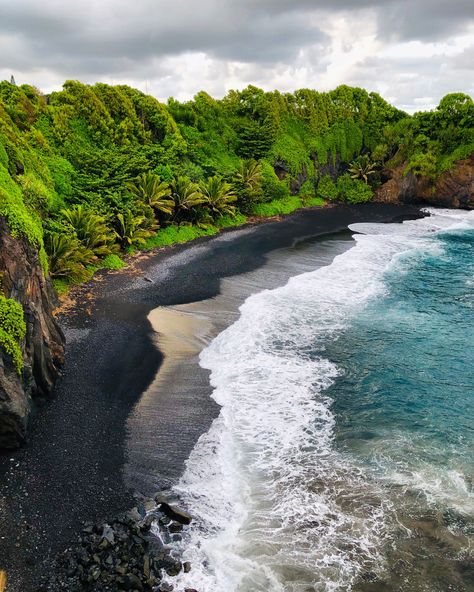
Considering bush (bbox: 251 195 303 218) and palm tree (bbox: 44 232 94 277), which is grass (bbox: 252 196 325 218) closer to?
bush (bbox: 251 195 303 218)

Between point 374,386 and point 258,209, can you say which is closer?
point 374,386

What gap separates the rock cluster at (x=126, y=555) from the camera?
29.7ft

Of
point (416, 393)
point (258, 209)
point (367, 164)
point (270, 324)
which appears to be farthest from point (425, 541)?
point (367, 164)

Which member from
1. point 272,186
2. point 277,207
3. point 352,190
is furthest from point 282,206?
point 352,190

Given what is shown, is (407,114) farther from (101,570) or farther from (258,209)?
(101,570)

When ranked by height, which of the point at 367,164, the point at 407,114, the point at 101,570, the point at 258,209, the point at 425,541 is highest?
the point at 407,114

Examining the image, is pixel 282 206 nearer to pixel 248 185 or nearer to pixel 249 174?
pixel 249 174

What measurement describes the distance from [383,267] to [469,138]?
27488 millimetres

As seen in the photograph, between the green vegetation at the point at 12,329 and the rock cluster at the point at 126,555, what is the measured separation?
516 cm

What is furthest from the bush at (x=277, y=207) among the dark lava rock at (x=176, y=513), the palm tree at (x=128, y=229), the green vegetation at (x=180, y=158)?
the dark lava rock at (x=176, y=513)

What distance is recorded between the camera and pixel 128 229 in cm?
2852

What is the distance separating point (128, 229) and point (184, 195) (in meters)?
6.16

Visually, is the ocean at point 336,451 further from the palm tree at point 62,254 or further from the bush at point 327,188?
the bush at point 327,188

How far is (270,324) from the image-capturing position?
832 inches
